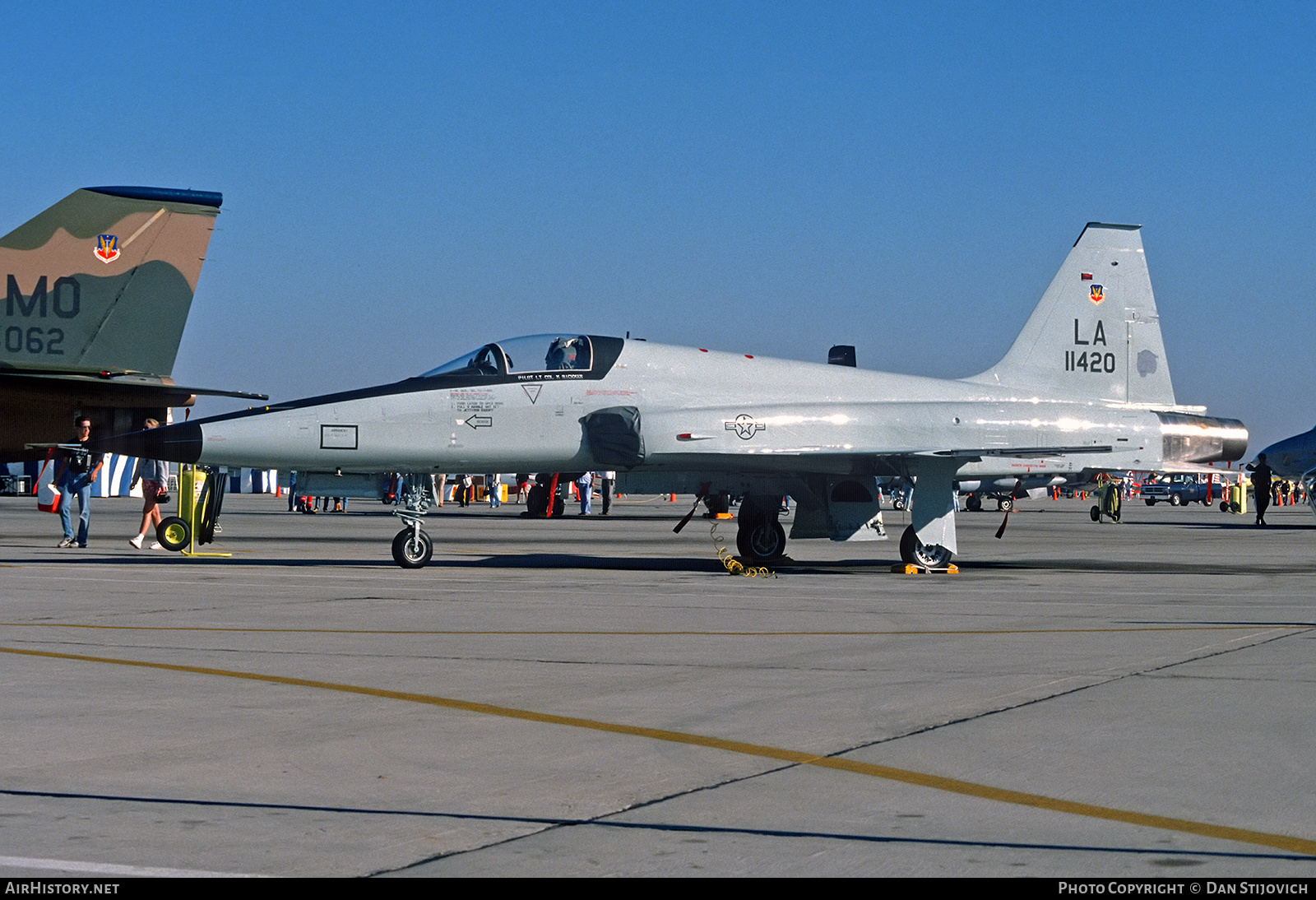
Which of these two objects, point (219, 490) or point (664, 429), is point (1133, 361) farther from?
point (219, 490)

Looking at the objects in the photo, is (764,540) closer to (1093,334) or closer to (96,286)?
(1093,334)

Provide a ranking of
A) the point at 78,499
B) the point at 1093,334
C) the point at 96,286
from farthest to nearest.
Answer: the point at 78,499
the point at 1093,334
the point at 96,286

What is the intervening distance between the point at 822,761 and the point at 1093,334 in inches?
585

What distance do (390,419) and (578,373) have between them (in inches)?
94.5

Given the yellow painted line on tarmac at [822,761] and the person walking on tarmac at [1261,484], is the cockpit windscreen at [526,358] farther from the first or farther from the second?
the person walking on tarmac at [1261,484]

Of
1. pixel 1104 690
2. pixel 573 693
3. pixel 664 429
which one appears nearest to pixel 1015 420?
pixel 664 429

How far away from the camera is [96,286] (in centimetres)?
1694

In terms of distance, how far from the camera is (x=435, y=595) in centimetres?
1243

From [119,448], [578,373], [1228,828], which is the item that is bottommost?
[1228,828]

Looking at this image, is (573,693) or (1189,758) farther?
(573,693)

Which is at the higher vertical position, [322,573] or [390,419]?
[390,419]

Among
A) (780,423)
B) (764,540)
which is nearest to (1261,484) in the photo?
(764,540)

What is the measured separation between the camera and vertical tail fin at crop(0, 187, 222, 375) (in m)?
16.8

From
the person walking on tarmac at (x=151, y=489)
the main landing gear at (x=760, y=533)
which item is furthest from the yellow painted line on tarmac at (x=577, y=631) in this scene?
the person walking on tarmac at (x=151, y=489)
